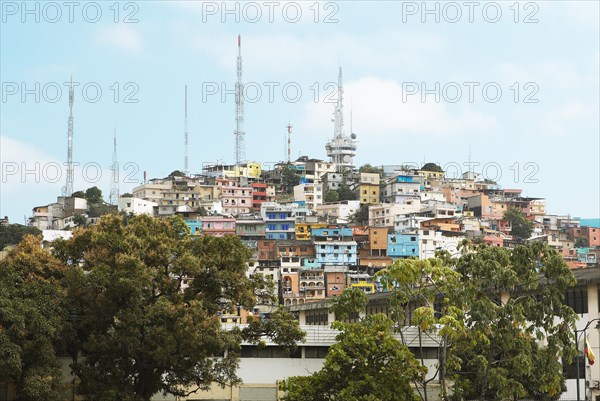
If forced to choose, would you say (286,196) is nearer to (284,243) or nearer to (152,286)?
(284,243)

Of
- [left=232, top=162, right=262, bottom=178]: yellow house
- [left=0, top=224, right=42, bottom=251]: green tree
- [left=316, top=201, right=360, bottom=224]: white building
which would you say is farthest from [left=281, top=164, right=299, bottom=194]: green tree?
[left=0, top=224, right=42, bottom=251]: green tree

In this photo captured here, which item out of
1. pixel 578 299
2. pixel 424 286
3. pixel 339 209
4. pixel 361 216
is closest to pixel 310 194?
pixel 339 209

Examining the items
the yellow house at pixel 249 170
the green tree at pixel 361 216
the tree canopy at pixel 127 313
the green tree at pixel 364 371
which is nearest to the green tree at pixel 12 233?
the yellow house at pixel 249 170

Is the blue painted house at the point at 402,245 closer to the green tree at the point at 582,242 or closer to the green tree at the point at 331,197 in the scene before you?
the green tree at the point at 331,197

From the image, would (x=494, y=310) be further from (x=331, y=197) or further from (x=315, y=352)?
(x=331, y=197)

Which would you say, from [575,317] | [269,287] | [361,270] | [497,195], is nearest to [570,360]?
[575,317]

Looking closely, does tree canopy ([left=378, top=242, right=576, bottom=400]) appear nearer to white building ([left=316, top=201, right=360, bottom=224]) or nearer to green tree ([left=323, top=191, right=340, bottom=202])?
white building ([left=316, top=201, right=360, bottom=224])
